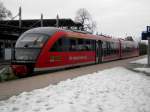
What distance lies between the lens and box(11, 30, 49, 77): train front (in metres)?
17.5

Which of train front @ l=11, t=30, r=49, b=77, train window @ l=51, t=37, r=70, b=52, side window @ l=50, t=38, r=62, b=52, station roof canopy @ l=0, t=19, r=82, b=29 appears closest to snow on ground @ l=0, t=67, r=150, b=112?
train front @ l=11, t=30, r=49, b=77

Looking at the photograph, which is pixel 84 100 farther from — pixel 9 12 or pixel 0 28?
pixel 9 12

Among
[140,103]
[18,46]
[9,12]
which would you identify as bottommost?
[140,103]

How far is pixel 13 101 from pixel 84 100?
1.95m

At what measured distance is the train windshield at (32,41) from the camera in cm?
1836

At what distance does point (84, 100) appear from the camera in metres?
9.31

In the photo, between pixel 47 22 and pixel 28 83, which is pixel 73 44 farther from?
pixel 47 22

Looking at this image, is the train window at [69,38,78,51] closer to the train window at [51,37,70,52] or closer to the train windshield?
the train window at [51,37,70,52]

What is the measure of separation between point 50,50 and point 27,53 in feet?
4.43

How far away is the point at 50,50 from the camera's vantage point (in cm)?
1870

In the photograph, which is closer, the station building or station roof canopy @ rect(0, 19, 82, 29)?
the station building

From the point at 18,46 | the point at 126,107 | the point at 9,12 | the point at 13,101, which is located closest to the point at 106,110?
the point at 126,107

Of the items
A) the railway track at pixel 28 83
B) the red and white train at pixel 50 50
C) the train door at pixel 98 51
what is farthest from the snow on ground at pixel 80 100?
the train door at pixel 98 51

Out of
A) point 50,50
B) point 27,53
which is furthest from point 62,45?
point 27,53
